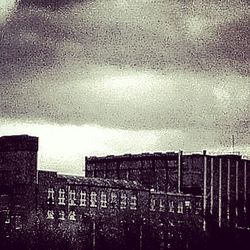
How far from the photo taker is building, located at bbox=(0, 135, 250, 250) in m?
45.2

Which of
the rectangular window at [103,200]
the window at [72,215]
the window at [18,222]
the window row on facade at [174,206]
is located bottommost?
the window at [18,222]

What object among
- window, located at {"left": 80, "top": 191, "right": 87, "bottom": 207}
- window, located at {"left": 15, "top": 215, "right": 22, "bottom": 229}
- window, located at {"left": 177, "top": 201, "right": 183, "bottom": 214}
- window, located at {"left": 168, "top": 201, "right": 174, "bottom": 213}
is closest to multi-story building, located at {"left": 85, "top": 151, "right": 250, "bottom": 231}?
window, located at {"left": 168, "top": 201, "right": 174, "bottom": 213}

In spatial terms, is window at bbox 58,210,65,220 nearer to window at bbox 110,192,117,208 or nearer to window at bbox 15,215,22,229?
window at bbox 15,215,22,229

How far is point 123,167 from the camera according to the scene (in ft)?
219

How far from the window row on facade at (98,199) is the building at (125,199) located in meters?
0.07

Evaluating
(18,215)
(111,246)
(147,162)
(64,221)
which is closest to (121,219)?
(111,246)

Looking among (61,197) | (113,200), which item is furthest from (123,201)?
(61,197)

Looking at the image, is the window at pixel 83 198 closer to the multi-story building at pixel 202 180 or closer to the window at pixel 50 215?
the window at pixel 50 215

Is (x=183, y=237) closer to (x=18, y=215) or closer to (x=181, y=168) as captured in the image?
(x=181, y=168)

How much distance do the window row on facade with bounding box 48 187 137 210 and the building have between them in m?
0.07

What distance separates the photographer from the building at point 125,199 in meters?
45.2

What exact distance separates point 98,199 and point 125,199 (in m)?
3.10

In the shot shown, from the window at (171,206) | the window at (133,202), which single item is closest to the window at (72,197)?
the window at (133,202)

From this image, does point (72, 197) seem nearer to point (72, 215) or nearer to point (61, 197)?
point (61, 197)
